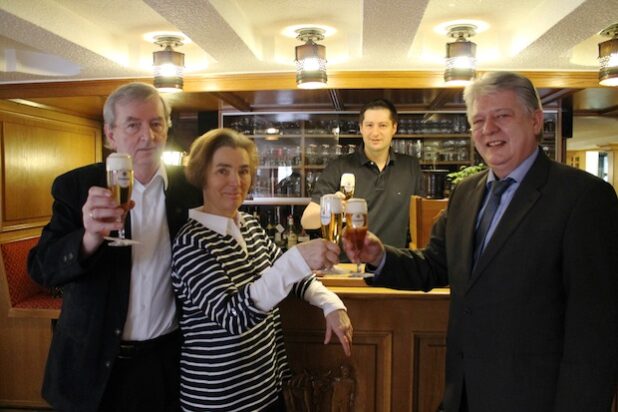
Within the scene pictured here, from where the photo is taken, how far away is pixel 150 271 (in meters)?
1.71

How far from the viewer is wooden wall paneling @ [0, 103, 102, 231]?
431cm

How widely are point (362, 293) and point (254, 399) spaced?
0.87 metres

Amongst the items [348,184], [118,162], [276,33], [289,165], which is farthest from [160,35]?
[289,165]

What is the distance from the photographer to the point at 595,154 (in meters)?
13.3

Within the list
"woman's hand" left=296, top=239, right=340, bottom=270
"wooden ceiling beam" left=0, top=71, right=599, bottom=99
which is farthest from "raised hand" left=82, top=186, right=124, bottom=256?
"wooden ceiling beam" left=0, top=71, right=599, bottom=99

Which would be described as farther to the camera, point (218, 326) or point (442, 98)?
point (442, 98)

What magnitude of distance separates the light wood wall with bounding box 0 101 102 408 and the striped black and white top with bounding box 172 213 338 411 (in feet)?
9.41

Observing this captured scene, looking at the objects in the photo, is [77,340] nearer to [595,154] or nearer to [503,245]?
[503,245]

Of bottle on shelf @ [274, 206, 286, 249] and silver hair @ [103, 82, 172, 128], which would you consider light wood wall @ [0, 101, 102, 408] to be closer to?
bottle on shelf @ [274, 206, 286, 249]

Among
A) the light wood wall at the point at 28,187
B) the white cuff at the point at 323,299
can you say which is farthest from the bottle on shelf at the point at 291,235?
the white cuff at the point at 323,299

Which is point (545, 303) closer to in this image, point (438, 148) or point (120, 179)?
point (120, 179)

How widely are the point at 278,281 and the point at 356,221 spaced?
405 millimetres

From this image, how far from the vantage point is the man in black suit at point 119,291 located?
1640 mm

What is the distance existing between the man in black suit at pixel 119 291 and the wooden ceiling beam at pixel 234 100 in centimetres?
267
